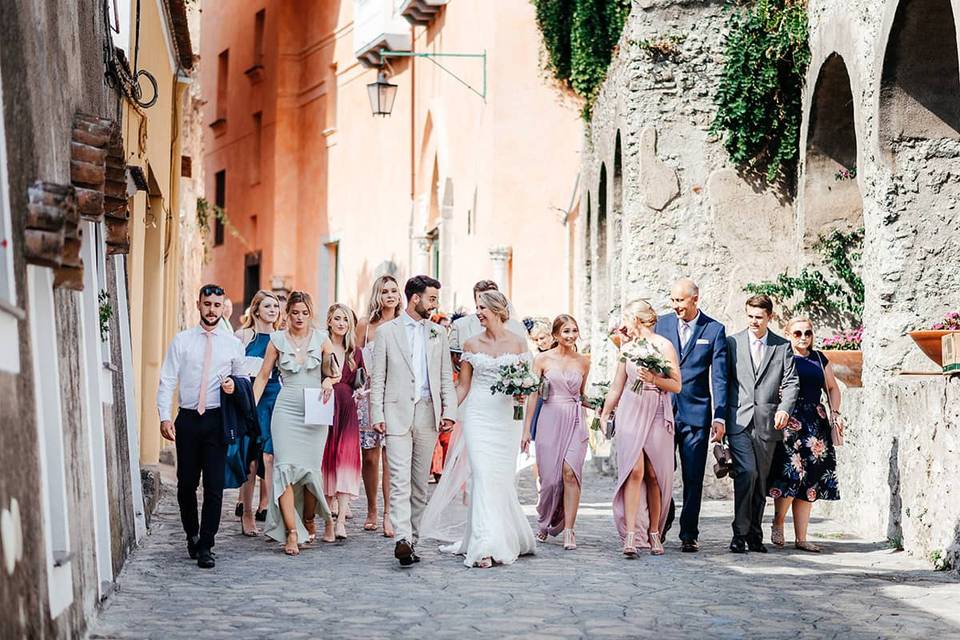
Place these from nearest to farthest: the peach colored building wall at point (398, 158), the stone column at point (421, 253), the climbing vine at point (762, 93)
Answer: the climbing vine at point (762, 93) < the peach colored building wall at point (398, 158) < the stone column at point (421, 253)

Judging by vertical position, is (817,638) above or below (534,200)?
below

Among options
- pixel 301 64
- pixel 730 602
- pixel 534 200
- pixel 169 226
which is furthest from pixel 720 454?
pixel 301 64

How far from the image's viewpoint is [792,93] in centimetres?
1470

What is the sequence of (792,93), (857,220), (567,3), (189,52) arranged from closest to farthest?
(857,220)
(792,93)
(189,52)
(567,3)

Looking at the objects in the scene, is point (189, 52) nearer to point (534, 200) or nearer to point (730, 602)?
point (534, 200)

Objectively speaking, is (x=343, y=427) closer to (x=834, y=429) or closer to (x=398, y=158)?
(x=834, y=429)

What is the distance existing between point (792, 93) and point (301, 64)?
2371 centimetres

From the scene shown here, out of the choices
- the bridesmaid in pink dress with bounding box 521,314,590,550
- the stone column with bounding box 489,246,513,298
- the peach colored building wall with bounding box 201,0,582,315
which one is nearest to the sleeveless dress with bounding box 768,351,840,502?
the bridesmaid in pink dress with bounding box 521,314,590,550

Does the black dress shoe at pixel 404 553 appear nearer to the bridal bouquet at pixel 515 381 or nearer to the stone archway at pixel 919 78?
the bridal bouquet at pixel 515 381

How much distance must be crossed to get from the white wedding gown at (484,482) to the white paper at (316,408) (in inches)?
34.1

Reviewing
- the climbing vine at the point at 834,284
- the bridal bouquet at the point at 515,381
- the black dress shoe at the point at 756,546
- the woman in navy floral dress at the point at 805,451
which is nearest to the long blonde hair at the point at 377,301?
the bridal bouquet at the point at 515,381

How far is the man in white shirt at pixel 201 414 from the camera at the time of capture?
9188mm

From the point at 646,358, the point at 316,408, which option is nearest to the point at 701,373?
the point at 646,358

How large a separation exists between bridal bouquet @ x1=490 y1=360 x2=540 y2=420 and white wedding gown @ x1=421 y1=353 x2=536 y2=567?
2.0 inches
